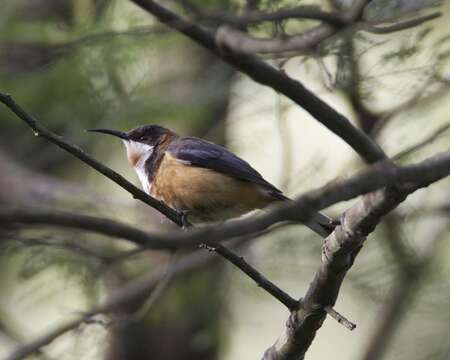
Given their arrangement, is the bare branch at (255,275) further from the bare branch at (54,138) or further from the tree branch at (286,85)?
the tree branch at (286,85)

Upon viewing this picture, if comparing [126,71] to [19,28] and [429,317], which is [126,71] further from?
[429,317]

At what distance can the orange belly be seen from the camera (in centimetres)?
590

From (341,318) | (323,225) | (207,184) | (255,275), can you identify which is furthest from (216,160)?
(341,318)

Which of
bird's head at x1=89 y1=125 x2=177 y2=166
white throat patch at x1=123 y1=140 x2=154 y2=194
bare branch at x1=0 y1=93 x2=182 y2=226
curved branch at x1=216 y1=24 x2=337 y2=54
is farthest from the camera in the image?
bird's head at x1=89 y1=125 x2=177 y2=166

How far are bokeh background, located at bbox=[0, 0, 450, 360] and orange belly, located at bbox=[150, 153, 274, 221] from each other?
18.1 inches

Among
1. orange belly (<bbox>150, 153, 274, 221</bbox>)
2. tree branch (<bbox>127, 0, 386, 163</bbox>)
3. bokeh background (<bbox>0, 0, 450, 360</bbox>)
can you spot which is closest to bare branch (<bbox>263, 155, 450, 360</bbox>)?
tree branch (<bbox>127, 0, 386, 163</bbox>)

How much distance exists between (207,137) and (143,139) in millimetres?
2650

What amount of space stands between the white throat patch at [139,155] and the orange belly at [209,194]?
16.8 inches

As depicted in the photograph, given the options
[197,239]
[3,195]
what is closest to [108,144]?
[3,195]

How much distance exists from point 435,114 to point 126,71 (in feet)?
9.68

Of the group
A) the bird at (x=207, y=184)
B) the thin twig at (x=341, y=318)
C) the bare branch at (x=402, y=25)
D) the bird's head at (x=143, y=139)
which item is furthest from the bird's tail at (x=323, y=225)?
the bird's head at (x=143, y=139)

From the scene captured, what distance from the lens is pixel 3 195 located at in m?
9.23

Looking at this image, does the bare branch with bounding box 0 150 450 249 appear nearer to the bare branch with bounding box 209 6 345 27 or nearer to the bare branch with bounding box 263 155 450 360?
the bare branch with bounding box 263 155 450 360

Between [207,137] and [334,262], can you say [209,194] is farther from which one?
[207,137]
